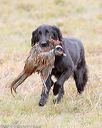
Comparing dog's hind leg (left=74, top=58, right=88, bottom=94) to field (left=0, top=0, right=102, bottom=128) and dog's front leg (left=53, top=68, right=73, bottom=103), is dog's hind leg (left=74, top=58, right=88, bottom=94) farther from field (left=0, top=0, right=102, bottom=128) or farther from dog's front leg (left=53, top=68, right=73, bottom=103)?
dog's front leg (left=53, top=68, right=73, bottom=103)

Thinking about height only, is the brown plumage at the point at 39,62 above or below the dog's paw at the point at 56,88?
above

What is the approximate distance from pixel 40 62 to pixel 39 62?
1cm

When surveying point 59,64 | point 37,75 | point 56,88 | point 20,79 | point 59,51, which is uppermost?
point 59,51

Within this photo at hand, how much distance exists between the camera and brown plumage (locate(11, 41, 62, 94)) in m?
6.45

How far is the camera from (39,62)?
6469 mm

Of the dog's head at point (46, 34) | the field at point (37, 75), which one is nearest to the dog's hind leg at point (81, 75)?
the field at point (37, 75)

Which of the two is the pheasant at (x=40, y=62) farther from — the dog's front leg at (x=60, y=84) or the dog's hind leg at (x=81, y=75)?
the dog's hind leg at (x=81, y=75)

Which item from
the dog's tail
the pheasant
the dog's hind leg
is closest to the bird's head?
the pheasant

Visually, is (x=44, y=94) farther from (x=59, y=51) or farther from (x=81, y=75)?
(x=81, y=75)

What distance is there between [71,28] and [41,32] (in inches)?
255

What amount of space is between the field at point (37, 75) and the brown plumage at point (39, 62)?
0.49 m

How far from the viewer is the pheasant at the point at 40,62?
6449 millimetres

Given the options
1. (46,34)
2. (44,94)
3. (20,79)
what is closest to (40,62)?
(20,79)

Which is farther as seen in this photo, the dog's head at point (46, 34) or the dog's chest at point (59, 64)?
the dog's chest at point (59, 64)
